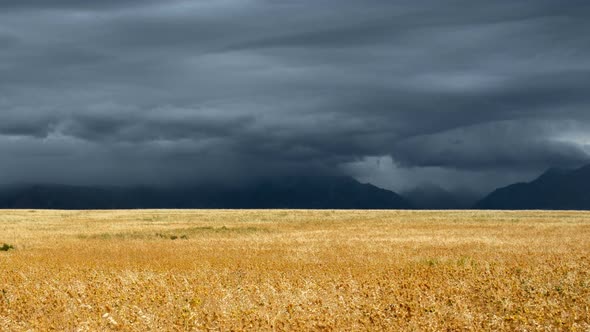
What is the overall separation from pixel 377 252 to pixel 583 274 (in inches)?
555

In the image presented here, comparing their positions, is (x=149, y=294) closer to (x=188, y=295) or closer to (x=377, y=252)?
(x=188, y=295)

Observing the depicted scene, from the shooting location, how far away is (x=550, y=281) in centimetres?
1752

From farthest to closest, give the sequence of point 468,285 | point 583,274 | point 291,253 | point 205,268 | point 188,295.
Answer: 1. point 291,253
2. point 205,268
3. point 583,274
4. point 468,285
5. point 188,295

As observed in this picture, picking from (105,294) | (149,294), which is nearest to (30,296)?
(105,294)

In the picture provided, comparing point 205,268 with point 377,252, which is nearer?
point 205,268

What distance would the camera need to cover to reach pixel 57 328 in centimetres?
1312

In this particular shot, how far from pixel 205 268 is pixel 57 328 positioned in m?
8.90

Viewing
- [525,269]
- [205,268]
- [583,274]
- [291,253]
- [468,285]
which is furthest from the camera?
[291,253]

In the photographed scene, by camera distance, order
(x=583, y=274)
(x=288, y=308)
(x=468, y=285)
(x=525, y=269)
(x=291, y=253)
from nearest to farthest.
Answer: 1. (x=288, y=308)
2. (x=468, y=285)
3. (x=583, y=274)
4. (x=525, y=269)
5. (x=291, y=253)

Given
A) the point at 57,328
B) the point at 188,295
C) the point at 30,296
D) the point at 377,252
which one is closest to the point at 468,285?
the point at 188,295

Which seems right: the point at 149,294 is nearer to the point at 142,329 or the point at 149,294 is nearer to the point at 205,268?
the point at 142,329

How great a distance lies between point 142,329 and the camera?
12.4 m

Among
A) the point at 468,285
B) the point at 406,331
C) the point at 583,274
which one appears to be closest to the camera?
the point at 406,331

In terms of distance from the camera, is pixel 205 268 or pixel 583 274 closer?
pixel 583 274
